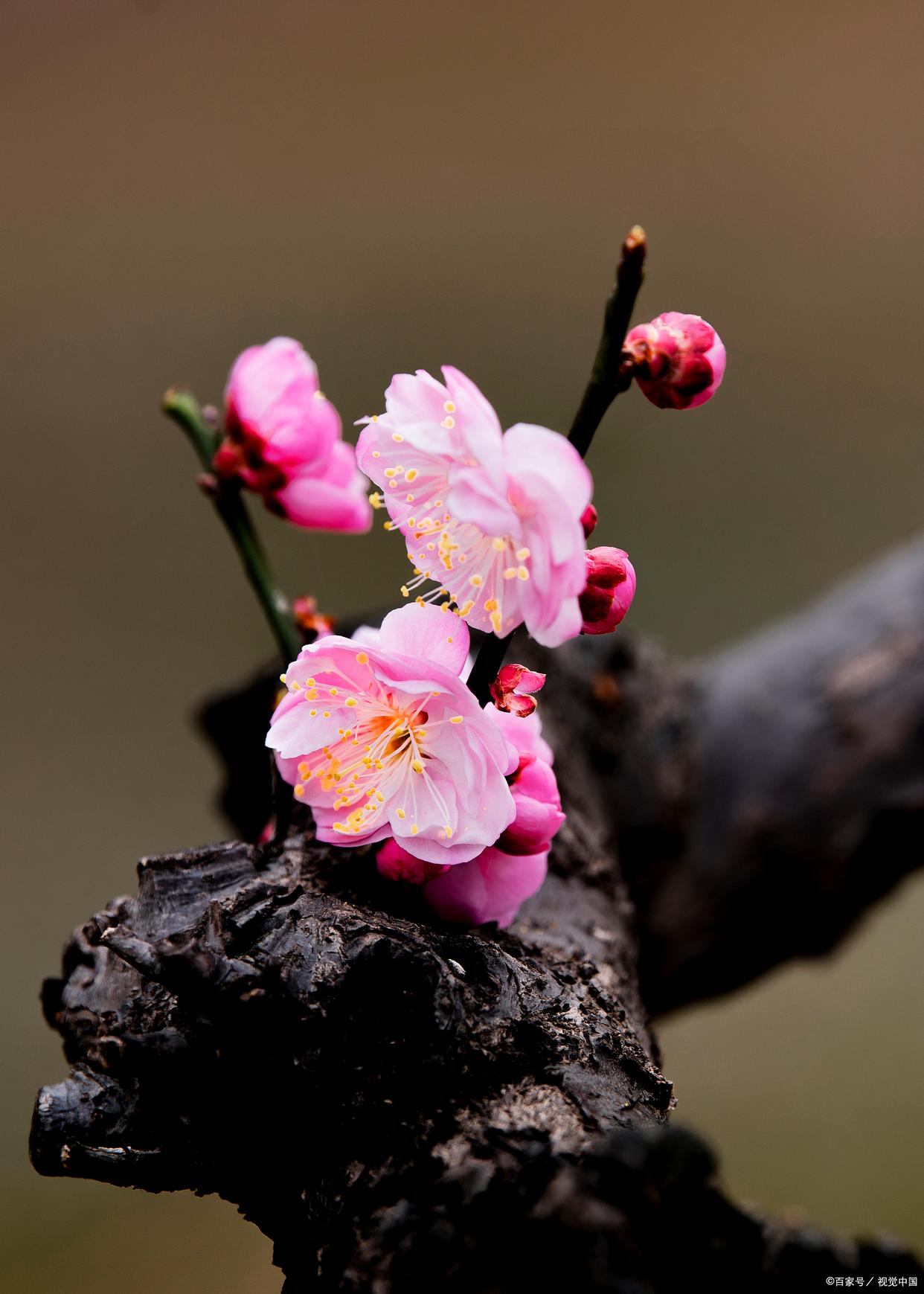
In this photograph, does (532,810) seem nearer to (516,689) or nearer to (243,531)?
(516,689)

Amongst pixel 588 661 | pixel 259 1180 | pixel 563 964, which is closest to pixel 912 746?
pixel 588 661

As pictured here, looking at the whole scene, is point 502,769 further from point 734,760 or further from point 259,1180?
point 734,760

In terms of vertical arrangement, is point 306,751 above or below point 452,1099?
above

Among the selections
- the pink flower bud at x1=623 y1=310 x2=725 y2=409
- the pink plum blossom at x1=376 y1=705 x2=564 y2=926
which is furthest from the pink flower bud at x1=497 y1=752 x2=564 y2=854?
the pink flower bud at x1=623 y1=310 x2=725 y2=409

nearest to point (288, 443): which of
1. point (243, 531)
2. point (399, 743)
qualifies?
point (243, 531)

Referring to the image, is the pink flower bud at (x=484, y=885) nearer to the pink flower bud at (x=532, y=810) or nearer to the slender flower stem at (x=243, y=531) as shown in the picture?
the pink flower bud at (x=532, y=810)

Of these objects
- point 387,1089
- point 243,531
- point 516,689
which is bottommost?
point 387,1089

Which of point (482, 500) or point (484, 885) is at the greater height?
point (482, 500)
